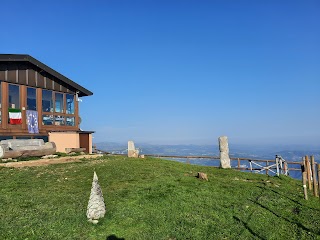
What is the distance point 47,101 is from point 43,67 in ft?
12.1

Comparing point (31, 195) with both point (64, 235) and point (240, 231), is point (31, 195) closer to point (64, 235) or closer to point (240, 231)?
point (64, 235)

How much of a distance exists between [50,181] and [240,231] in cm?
1047

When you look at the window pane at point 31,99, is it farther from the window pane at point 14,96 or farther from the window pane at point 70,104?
the window pane at point 70,104

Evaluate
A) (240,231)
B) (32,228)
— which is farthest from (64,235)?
(240,231)

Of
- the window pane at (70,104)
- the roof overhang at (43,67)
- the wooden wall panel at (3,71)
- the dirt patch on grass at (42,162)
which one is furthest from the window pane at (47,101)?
the dirt patch on grass at (42,162)

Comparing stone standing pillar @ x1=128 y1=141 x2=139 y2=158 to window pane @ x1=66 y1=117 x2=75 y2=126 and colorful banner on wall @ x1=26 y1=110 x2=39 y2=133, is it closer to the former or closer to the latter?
window pane @ x1=66 y1=117 x2=75 y2=126

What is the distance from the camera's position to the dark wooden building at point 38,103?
25.6 m

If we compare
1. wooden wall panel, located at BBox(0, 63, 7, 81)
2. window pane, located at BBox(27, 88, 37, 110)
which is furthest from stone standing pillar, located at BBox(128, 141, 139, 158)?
wooden wall panel, located at BBox(0, 63, 7, 81)

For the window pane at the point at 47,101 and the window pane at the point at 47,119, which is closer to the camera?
the window pane at the point at 47,119

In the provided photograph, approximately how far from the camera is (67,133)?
3028 cm

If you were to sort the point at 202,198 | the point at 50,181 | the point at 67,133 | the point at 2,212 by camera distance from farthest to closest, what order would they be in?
1. the point at 67,133
2. the point at 50,181
3. the point at 202,198
4. the point at 2,212

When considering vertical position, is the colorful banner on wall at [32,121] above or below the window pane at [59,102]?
below

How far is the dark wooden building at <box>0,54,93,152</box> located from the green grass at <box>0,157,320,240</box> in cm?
973

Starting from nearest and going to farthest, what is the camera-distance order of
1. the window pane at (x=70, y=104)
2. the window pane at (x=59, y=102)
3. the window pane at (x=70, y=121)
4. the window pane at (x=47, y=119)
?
the window pane at (x=47, y=119)
the window pane at (x=59, y=102)
the window pane at (x=70, y=121)
the window pane at (x=70, y=104)
